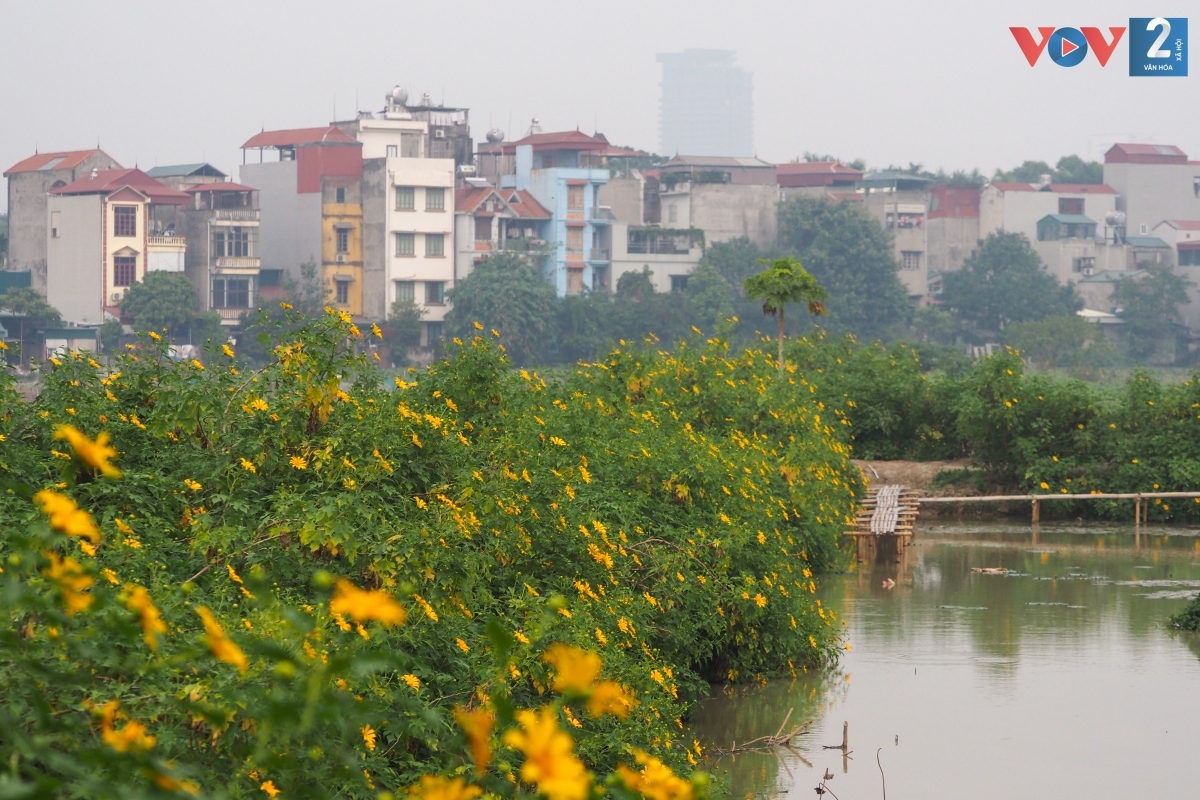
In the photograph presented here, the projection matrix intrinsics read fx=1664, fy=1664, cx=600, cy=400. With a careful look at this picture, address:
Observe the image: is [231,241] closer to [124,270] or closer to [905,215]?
[124,270]

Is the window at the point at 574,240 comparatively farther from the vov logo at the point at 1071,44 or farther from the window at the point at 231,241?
the vov logo at the point at 1071,44

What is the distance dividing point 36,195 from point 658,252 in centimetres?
1962

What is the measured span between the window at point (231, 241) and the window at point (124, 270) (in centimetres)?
294

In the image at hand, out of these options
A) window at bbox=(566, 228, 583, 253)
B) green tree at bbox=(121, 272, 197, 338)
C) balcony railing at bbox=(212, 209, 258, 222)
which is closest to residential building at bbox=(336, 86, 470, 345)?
balcony railing at bbox=(212, 209, 258, 222)

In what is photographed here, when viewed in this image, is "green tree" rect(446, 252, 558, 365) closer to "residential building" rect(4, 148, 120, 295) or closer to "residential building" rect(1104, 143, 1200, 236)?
"residential building" rect(4, 148, 120, 295)

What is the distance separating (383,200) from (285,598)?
44.8 metres

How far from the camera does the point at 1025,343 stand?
5075 cm

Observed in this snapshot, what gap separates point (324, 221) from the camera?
49219 mm

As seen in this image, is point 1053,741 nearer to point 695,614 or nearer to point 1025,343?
point 695,614

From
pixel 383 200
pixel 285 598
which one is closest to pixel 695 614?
pixel 285 598

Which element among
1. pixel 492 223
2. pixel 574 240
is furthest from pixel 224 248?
pixel 574 240

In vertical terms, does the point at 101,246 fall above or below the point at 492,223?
below

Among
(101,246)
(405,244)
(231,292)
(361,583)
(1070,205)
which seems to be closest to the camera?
(361,583)

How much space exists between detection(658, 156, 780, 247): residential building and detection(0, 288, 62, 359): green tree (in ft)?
73.7
